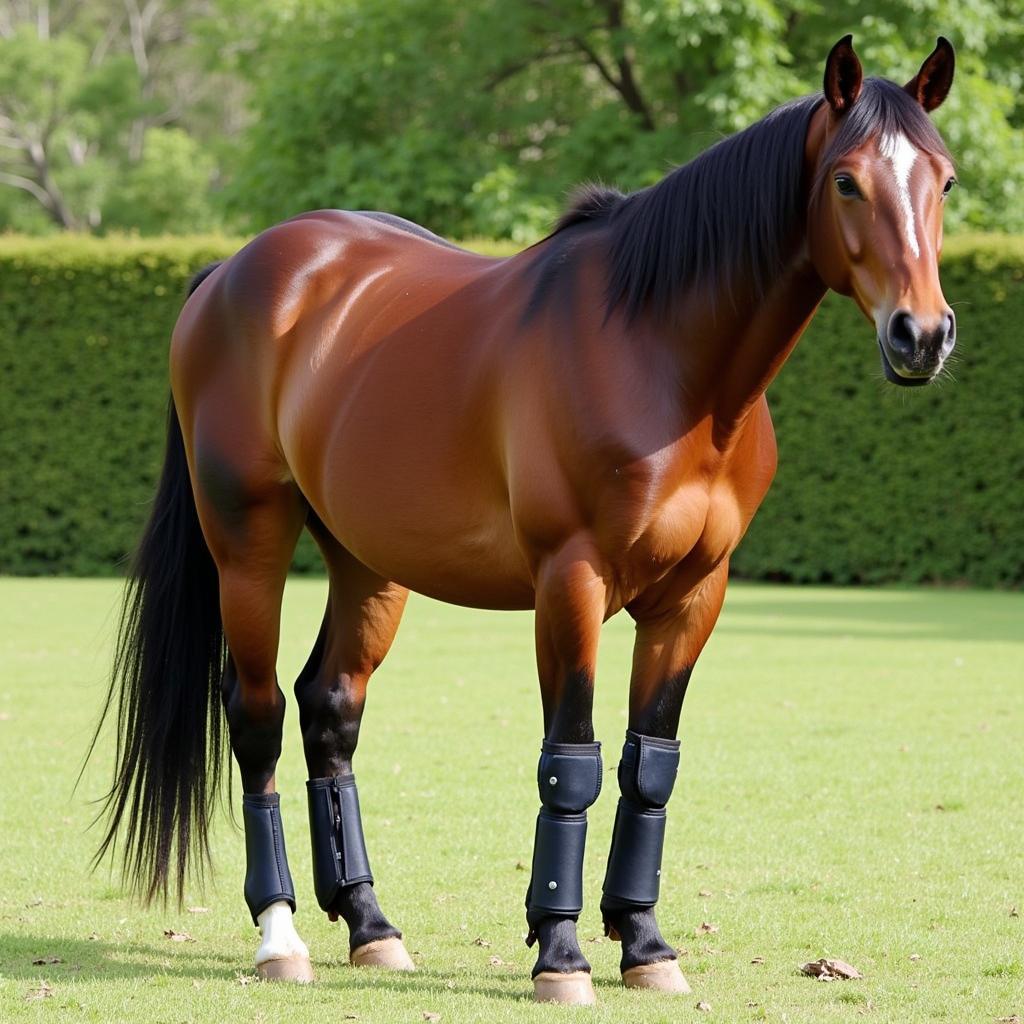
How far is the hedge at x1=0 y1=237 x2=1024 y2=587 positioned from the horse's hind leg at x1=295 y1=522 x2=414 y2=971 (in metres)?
12.9

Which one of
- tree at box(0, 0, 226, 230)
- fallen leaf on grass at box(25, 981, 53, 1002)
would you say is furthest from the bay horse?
tree at box(0, 0, 226, 230)

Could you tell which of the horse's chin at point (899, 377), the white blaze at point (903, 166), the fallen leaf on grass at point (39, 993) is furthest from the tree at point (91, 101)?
the horse's chin at point (899, 377)

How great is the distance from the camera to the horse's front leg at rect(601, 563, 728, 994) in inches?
165

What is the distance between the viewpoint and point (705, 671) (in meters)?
11.5

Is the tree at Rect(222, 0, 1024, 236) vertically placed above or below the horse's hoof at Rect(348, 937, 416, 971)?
above

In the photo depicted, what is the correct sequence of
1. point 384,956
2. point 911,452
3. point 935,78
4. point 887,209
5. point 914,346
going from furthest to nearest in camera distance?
point 911,452 → point 384,956 → point 935,78 → point 887,209 → point 914,346

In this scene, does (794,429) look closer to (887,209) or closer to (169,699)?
(169,699)

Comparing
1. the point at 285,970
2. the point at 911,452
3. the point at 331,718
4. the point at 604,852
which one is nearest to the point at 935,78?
the point at 331,718

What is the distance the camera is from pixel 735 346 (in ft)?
13.0

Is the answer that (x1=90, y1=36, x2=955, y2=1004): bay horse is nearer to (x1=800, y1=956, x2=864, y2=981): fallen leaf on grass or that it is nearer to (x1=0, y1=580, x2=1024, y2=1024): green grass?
(x1=0, y1=580, x2=1024, y2=1024): green grass

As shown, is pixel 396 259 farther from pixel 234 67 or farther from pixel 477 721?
pixel 234 67

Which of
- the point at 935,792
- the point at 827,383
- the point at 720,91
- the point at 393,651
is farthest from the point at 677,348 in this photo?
the point at 720,91

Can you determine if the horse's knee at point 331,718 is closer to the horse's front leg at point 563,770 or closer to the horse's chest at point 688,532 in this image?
the horse's front leg at point 563,770

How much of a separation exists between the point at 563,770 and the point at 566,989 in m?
0.57
